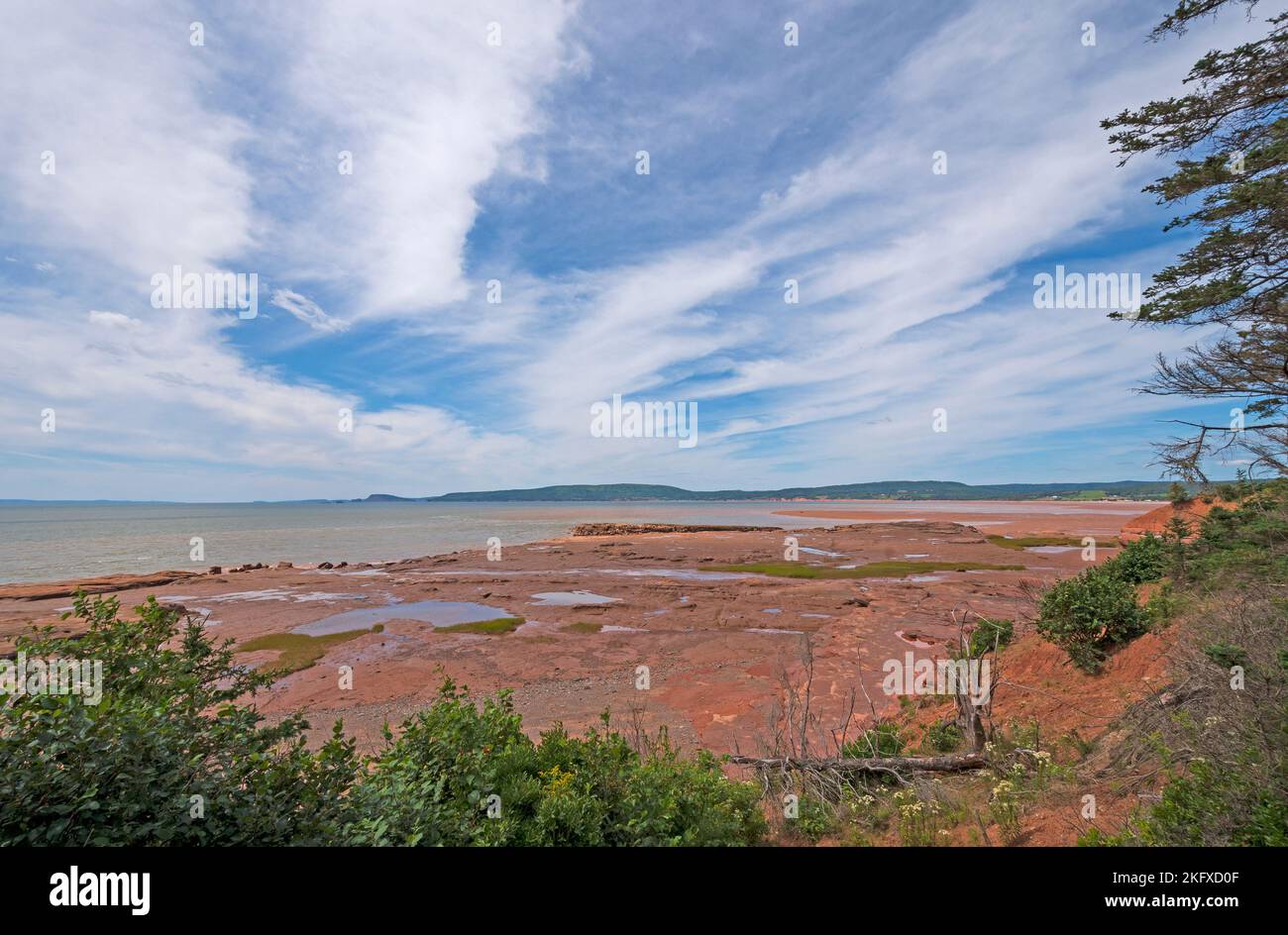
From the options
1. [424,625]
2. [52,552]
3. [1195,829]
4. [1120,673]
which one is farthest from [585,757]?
[52,552]

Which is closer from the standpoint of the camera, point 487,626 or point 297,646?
point 297,646

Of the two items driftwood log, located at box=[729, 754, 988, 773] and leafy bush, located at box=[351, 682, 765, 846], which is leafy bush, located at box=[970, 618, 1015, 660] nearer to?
driftwood log, located at box=[729, 754, 988, 773]

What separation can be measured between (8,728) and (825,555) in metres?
45.0

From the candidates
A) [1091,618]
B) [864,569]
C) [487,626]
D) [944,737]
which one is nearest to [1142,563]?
[1091,618]

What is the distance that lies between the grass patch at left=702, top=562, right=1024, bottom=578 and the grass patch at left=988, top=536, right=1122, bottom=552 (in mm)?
13841

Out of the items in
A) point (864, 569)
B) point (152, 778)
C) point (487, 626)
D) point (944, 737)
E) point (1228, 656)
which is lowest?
point (487, 626)

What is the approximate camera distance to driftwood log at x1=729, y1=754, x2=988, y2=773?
8211 mm

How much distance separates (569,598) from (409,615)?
8.20 metres

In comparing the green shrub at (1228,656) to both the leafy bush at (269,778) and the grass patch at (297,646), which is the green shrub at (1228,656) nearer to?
the leafy bush at (269,778)

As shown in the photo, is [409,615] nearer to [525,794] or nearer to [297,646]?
[297,646]

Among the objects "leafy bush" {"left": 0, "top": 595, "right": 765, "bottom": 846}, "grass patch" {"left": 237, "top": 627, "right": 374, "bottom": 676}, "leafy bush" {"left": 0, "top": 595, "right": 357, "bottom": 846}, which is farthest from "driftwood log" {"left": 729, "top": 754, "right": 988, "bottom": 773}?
"grass patch" {"left": 237, "top": 627, "right": 374, "bottom": 676}

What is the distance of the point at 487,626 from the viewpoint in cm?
2270

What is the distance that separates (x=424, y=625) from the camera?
22766mm
